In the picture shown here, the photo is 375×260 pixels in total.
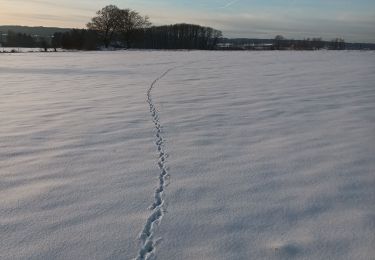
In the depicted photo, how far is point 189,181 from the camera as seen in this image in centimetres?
422

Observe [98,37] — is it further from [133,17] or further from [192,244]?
[192,244]

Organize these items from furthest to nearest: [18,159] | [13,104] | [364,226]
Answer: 1. [13,104]
2. [18,159]
3. [364,226]

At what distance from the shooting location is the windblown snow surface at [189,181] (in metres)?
3.03

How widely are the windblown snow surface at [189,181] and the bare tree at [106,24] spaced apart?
187 feet

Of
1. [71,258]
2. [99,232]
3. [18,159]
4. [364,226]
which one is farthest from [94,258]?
[18,159]

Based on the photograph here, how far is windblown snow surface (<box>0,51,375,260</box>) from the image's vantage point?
3031 mm

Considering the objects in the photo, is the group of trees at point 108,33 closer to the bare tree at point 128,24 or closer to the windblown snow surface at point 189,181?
the bare tree at point 128,24

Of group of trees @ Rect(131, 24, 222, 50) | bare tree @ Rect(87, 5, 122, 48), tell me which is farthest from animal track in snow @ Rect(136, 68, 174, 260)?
group of trees @ Rect(131, 24, 222, 50)

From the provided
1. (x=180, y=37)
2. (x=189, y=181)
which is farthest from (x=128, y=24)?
(x=189, y=181)

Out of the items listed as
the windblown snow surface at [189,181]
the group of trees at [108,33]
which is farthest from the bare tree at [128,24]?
the windblown snow surface at [189,181]

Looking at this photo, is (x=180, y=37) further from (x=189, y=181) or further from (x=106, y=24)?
(x=189, y=181)

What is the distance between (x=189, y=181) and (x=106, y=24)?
205 ft

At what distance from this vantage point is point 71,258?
2848 mm

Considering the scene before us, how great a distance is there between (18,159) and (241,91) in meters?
6.68
